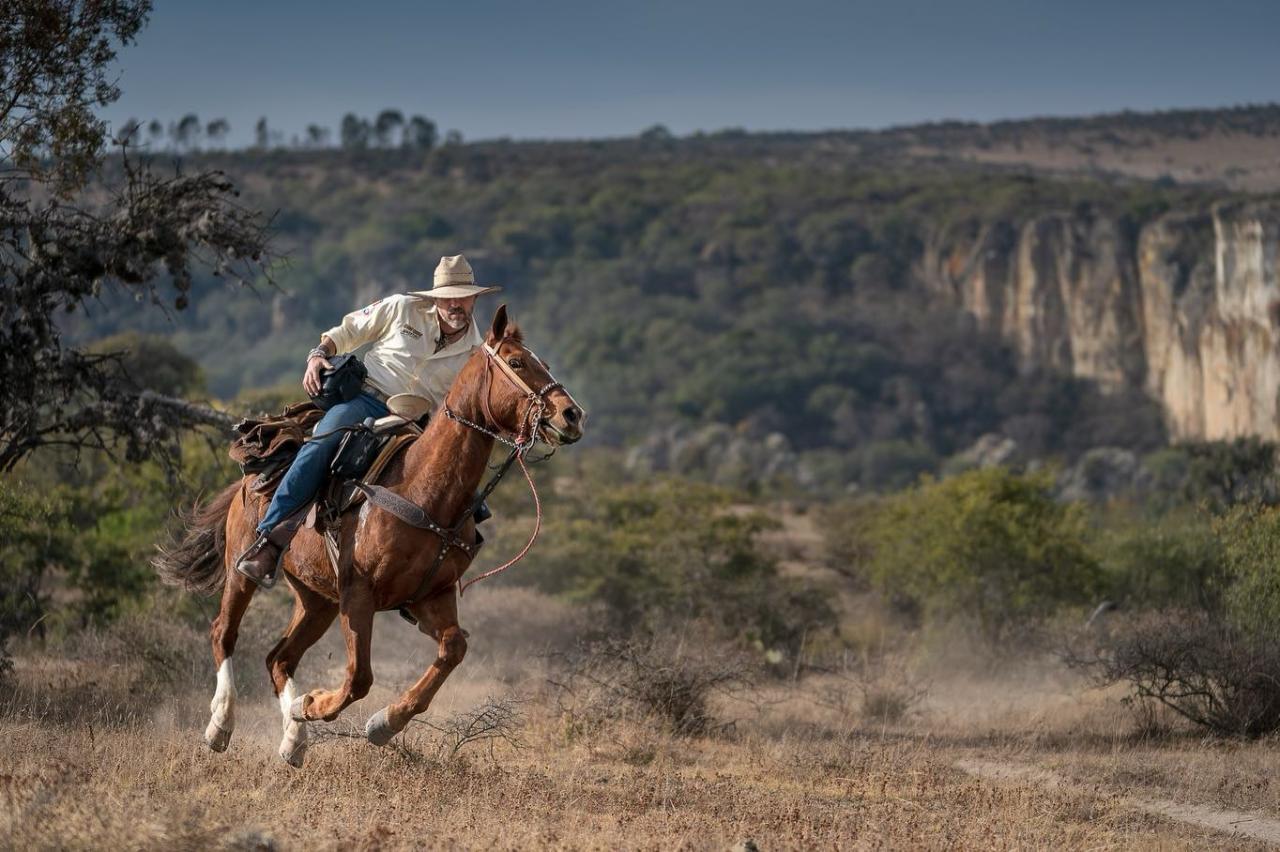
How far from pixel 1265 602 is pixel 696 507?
14329 millimetres

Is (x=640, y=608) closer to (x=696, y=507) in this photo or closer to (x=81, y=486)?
(x=696, y=507)

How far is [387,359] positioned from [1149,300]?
83090 millimetres

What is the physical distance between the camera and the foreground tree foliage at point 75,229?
1319cm

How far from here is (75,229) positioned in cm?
1340

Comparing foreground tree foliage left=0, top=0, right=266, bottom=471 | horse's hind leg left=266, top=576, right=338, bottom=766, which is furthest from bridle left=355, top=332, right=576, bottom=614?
foreground tree foliage left=0, top=0, right=266, bottom=471

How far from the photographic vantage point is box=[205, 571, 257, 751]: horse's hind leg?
10.4m

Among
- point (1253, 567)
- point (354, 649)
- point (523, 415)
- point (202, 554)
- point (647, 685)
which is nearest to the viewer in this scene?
point (523, 415)

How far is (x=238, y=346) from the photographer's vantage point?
376 feet

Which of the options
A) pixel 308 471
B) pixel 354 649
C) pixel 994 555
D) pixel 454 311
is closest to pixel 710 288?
pixel 994 555

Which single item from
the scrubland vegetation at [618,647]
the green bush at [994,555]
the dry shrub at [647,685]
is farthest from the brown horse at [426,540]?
the green bush at [994,555]

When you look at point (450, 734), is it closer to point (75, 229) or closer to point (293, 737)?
point (293, 737)

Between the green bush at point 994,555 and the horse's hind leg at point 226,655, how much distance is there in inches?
636

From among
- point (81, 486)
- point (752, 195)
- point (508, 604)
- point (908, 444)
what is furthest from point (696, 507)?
point (752, 195)

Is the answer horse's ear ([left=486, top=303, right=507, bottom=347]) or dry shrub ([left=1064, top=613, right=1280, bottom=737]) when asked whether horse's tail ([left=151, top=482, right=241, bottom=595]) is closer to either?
horse's ear ([left=486, top=303, right=507, bottom=347])
